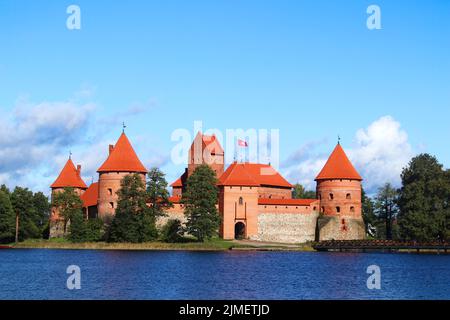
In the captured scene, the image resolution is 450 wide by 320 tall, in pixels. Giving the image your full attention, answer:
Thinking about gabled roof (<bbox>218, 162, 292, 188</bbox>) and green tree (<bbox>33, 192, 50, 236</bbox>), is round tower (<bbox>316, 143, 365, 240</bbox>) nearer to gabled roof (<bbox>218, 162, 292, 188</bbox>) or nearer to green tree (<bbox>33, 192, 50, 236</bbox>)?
gabled roof (<bbox>218, 162, 292, 188</bbox>)

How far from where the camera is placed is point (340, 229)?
5294 cm

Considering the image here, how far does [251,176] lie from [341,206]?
6.31 meters

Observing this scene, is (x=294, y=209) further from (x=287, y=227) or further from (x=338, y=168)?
(x=338, y=168)

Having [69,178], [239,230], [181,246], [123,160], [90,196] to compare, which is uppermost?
[123,160]

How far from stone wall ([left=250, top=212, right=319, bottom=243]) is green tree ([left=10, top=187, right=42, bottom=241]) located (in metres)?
15.6

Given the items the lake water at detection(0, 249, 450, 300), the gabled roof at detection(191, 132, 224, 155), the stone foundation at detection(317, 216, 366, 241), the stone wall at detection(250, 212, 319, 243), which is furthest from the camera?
the gabled roof at detection(191, 132, 224, 155)

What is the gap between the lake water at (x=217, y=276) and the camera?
79.6ft

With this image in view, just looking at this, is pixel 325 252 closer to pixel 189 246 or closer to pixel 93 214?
pixel 189 246

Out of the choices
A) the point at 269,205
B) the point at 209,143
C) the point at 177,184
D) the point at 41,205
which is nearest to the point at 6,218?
the point at 177,184

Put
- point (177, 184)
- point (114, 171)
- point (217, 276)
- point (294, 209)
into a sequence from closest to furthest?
point (217, 276)
point (114, 171)
point (294, 209)
point (177, 184)

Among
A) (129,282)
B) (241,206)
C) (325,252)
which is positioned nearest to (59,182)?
(241,206)

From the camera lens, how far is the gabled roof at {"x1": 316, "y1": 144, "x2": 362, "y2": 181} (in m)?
53.3

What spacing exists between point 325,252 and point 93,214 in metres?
16.8

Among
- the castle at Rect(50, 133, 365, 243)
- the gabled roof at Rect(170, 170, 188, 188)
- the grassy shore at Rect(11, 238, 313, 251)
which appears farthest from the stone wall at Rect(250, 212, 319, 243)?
the gabled roof at Rect(170, 170, 188, 188)
